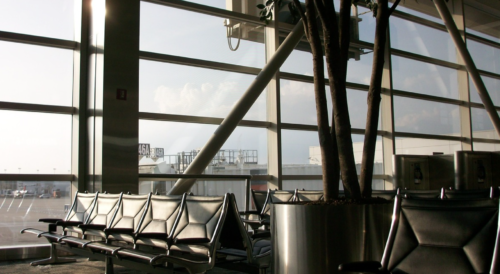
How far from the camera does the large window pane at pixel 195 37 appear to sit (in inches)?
355

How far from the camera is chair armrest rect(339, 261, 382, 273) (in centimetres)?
218

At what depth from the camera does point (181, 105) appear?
914cm

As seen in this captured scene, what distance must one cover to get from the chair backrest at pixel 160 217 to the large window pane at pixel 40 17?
4784mm

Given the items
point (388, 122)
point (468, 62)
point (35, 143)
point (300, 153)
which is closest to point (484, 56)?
point (468, 62)

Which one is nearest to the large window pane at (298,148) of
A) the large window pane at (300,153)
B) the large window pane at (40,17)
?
the large window pane at (300,153)

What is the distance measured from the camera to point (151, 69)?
889 centimetres

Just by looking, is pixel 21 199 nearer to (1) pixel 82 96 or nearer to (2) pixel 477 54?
(1) pixel 82 96

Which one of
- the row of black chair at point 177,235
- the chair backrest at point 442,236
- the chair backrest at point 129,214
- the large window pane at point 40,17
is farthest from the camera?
the large window pane at point 40,17

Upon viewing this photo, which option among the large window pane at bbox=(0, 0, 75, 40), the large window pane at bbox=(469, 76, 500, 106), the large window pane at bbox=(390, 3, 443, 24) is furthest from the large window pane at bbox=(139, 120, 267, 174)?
the large window pane at bbox=(469, 76, 500, 106)

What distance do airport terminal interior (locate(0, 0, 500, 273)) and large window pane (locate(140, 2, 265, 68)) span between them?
2 cm

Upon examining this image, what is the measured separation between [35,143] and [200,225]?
5019mm

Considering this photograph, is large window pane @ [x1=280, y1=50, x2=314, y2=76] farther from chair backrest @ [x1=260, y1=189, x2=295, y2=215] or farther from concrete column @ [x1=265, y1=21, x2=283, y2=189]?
chair backrest @ [x1=260, y1=189, x2=295, y2=215]

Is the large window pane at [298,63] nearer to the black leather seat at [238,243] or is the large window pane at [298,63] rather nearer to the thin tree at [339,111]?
the thin tree at [339,111]

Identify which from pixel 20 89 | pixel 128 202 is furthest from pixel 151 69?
pixel 128 202
